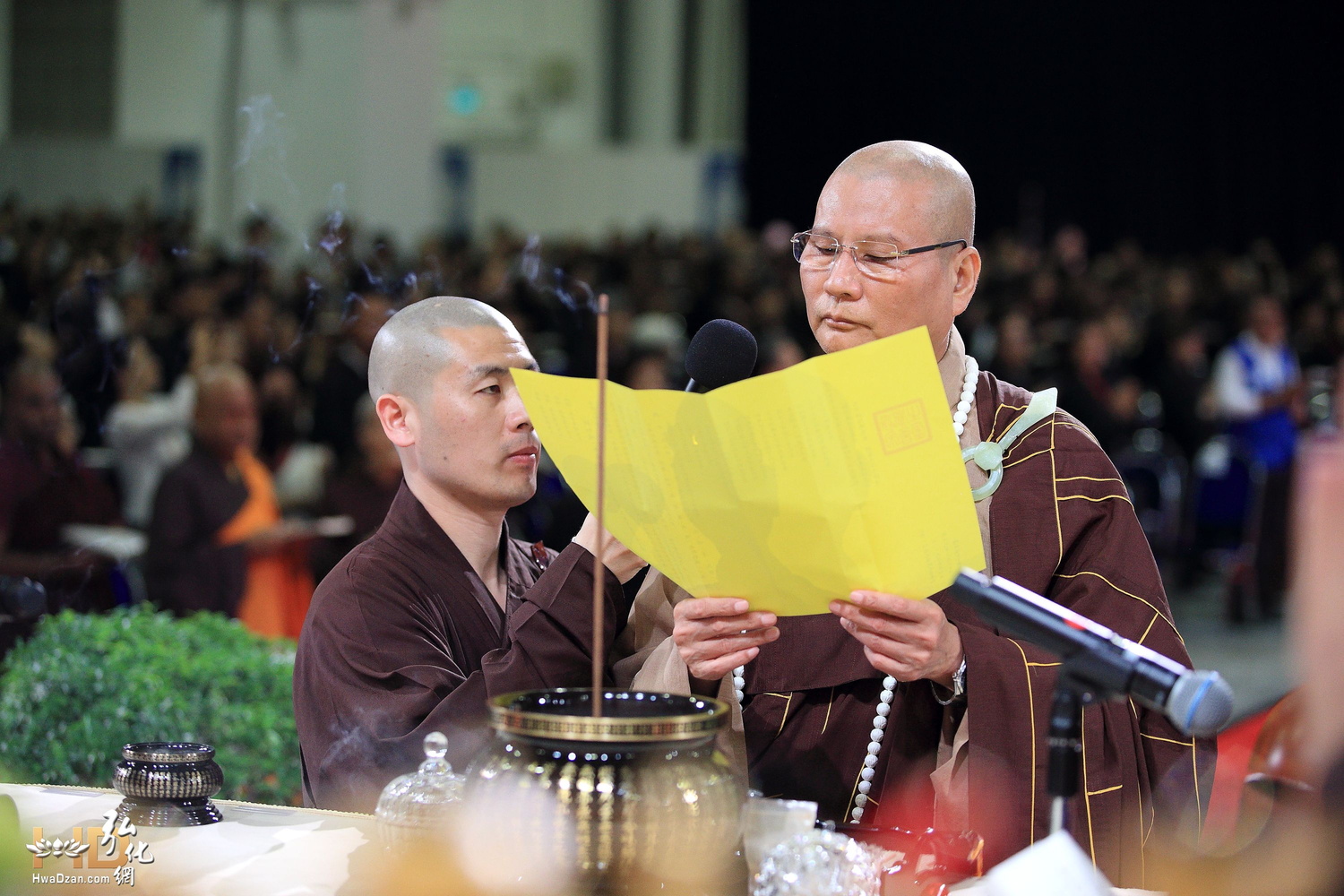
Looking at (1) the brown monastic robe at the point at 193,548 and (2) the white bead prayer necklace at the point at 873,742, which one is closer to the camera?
(2) the white bead prayer necklace at the point at 873,742

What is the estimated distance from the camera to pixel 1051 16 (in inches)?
546

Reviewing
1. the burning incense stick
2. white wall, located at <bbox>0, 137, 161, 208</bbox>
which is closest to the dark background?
white wall, located at <bbox>0, 137, 161, 208</bbox>

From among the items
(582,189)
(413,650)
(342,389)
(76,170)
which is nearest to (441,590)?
(413,650)

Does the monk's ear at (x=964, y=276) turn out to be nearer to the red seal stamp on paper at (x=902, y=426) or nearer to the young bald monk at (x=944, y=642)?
the young bald monk at (x=944, y=642)

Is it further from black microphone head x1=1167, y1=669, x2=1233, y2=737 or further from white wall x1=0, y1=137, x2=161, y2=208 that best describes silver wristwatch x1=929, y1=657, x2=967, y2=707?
white wall x1=0, y1=137, x2=161, y2=208

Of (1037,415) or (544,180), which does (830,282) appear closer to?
(1037,415)

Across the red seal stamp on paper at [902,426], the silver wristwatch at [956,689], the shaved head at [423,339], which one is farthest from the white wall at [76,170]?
the red seal stamp on paper at [902,426]

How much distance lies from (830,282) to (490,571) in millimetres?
603

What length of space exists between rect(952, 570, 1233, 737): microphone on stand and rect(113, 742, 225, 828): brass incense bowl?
0.81 m

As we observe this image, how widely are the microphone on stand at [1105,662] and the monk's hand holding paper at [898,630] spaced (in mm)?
235

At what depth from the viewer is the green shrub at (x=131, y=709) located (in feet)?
8.49

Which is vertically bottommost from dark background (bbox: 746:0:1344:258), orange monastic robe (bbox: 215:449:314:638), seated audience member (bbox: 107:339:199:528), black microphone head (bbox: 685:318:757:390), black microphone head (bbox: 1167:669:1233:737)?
orange monastic robe (bbox: 215:449:314:638)

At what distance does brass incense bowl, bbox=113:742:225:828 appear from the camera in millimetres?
1468

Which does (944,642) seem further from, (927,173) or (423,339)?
(423,339)
